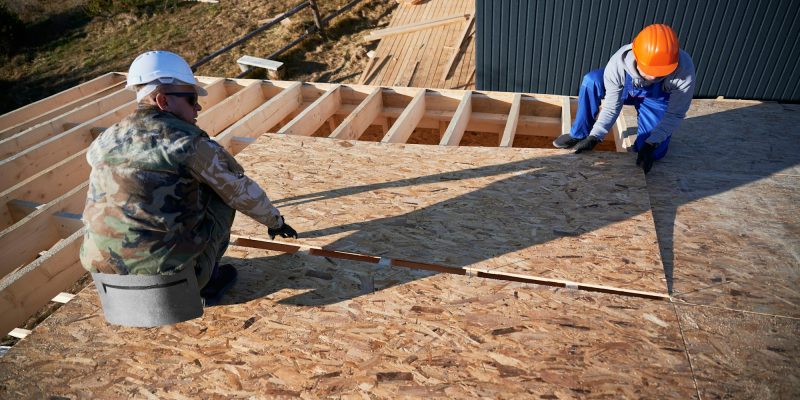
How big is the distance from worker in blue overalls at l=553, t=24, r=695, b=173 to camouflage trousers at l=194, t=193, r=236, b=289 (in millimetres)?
3546

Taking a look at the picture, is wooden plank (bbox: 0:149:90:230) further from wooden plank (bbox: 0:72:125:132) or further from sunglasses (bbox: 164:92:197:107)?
sunglasses (bbox: 164:92:197:107)

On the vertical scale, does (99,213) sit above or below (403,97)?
above

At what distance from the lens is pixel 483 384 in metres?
2.57

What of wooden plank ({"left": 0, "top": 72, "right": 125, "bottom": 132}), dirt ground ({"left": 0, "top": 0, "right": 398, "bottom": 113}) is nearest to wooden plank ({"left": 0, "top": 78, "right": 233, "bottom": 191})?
wooden plank ({"left": 0, "top": 72, "right": 125, "bottom": 132})

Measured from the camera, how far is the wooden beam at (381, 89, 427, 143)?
5371mm

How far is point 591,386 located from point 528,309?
63cm

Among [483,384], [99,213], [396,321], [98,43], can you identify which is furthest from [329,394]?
[98,43]

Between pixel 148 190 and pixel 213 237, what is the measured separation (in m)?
0.54

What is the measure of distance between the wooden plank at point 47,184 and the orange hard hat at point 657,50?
19.7 ft

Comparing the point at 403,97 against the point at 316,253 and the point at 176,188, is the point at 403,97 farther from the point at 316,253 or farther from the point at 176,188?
the point at 176,188

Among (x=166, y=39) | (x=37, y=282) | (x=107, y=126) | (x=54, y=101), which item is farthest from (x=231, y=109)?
(x=166, y=39)

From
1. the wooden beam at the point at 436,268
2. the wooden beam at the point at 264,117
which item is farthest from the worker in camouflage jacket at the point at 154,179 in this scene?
the wooden beam at the point at 264,117

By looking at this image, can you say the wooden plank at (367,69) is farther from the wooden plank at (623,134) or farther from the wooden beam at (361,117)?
the wooden plank at (623,134)

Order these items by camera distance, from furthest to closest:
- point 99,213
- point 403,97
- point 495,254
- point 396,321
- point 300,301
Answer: point 403,97 → point 495,254 → point 300,301 → point 396,321 → point 99,213
